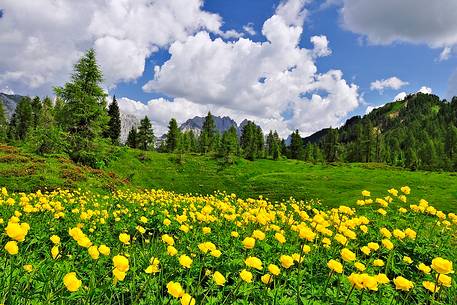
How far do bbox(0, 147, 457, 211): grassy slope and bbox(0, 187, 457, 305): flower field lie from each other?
17300 mm

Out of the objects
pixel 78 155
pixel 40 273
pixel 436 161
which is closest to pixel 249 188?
pixel 78 155

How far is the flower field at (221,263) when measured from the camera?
3.20 metres

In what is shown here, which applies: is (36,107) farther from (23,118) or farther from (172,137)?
(172,137)

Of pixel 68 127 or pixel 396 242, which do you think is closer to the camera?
pixel 396 242

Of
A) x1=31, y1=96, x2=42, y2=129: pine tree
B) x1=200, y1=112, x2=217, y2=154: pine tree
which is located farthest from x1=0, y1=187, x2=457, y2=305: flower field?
x1=31, y1=96, x2=42, y2=129: pine tree

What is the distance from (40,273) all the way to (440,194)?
4188 centimetres

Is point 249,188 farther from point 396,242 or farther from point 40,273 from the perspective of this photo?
point 40,273

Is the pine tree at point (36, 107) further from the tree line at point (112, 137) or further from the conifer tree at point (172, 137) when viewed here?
the conifer tree at point (172, 137)

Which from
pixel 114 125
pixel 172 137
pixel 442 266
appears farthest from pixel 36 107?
pixel 442 266

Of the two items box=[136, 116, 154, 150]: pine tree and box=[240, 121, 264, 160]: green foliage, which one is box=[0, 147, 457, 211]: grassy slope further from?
box=[136, 116, 154, 150]: pine tree

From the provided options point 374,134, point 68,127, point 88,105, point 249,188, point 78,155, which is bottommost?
point 249,188

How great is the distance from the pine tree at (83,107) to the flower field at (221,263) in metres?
31.7

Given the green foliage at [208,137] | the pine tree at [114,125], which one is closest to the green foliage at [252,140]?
the green foliage at [208,137]

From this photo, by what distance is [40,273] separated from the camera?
4.02m
